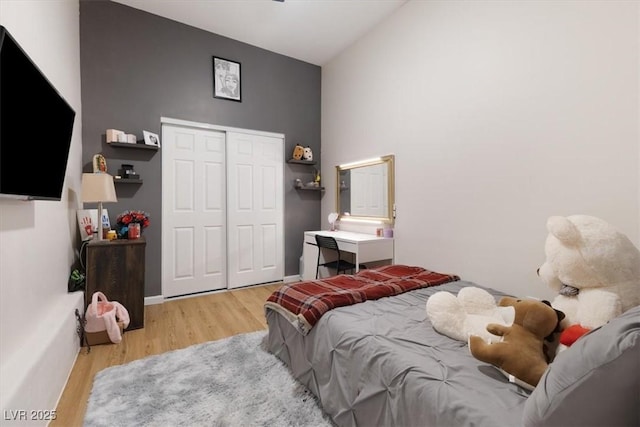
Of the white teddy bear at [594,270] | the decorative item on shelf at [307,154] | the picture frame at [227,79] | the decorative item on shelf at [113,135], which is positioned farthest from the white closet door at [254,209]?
the white teddy bear at [594,270]

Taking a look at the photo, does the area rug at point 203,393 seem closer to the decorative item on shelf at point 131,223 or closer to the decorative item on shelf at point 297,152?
the decorative item on shelf at point 131,223

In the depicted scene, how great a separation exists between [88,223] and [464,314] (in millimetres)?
3120

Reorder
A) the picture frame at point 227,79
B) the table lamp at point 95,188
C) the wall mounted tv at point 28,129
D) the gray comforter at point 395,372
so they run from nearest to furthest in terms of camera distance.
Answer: the gray comforter at point 395,372, the wall mounted tv at point 28,129, the table lamp at point 95,188, the picture frame at point 227,79

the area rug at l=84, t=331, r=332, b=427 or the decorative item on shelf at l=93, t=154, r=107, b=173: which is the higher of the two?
the decorative item on shelf at l=93, t=154, r=107, b=173

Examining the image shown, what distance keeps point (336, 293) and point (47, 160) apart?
1801mm

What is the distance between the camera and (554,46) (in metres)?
1.83

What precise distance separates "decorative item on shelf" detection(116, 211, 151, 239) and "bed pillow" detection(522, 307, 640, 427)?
302 cm

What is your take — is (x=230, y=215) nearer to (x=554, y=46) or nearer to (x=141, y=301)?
(x=141, y=301)

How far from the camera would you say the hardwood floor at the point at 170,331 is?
5.45 ft

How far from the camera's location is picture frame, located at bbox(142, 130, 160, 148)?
9.84 ft

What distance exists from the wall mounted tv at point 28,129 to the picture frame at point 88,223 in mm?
1082

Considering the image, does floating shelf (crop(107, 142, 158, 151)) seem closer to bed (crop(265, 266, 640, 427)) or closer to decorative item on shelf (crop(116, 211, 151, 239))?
decorative item on shelf (crop(116, 211, 151, 239))

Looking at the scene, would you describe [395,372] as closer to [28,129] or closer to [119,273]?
[28,129]

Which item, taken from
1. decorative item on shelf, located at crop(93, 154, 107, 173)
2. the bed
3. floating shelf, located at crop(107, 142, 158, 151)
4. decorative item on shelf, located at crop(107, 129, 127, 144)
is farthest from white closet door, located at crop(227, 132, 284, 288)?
the bed
